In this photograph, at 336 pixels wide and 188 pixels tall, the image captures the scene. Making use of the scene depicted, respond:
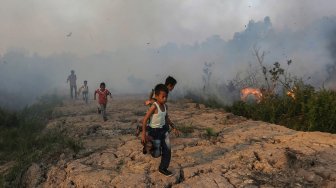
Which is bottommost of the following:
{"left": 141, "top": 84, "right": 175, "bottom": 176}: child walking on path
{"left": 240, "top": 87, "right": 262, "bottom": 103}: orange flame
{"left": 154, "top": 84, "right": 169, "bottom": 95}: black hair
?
{"left": 141, "top": 84, "right": 175, "bottom": 176}: child walking on path

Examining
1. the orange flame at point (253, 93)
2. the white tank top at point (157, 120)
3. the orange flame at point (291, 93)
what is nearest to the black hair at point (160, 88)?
the white tank top at point (157, 120)

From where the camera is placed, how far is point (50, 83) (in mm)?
33812

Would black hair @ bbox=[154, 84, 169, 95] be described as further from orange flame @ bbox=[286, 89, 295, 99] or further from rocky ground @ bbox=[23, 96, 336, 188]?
orange flame @ bbox=[286, 89, 295, 99]

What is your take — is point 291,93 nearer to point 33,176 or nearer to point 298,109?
point 298,109

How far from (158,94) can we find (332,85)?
20203 mm

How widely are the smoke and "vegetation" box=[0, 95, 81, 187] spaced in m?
9.27

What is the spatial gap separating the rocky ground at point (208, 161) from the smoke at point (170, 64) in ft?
39.5

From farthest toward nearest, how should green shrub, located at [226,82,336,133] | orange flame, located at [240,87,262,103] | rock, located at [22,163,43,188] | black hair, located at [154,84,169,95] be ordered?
orange flame, located at [240,87,262,103], green shrub, located at [226,82,336,133], rock, located at [22,163,43,188], black hair, located at [154,84,169,95]

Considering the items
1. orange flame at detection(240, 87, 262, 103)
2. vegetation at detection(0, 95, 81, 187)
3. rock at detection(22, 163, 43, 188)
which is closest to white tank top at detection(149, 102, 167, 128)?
rock at detection(22, 163, 43, 188)

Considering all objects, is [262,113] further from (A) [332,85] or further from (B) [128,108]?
(A) [332,85]

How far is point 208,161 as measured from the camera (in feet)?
23.4

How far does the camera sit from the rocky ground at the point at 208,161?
6340 mm

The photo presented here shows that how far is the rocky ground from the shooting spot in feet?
20.8

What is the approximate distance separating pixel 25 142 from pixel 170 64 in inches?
1076
